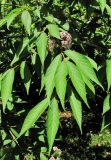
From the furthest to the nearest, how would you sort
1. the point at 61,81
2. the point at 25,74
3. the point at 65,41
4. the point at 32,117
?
the point at 25,74
the point at 65,41
the point at 32,117
the point at 61,81

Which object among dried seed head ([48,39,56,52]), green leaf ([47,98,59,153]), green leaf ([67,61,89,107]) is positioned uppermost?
dried seed head ([48,39,56,52])

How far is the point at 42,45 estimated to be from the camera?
83.0 inches

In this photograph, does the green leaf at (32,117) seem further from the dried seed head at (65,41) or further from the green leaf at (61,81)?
the dried seed head at (65,41)

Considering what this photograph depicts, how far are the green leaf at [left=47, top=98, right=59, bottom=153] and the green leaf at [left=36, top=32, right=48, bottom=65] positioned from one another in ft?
0.80

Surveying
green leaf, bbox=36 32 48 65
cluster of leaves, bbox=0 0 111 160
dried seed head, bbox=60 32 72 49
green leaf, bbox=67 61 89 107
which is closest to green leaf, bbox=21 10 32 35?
cluster of leaves, bbox=0 0 111 160

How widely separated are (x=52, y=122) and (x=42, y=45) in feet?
1.43

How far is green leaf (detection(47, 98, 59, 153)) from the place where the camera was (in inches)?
76.2

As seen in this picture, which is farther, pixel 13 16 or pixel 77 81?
pixel 13 16

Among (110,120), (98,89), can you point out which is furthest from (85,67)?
(98,89)

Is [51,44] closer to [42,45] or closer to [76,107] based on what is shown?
[42,45]

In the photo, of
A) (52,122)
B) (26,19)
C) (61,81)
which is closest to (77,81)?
(61,81)

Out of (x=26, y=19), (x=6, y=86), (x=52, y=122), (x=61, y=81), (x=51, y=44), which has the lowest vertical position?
(x=52, y=122)

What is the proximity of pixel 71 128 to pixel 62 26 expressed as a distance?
3944 mm

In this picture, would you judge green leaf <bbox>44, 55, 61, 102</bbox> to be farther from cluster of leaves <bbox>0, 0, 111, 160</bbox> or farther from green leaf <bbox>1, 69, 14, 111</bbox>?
green leaf <bbox>1, 69, 14, 111</bbox>
